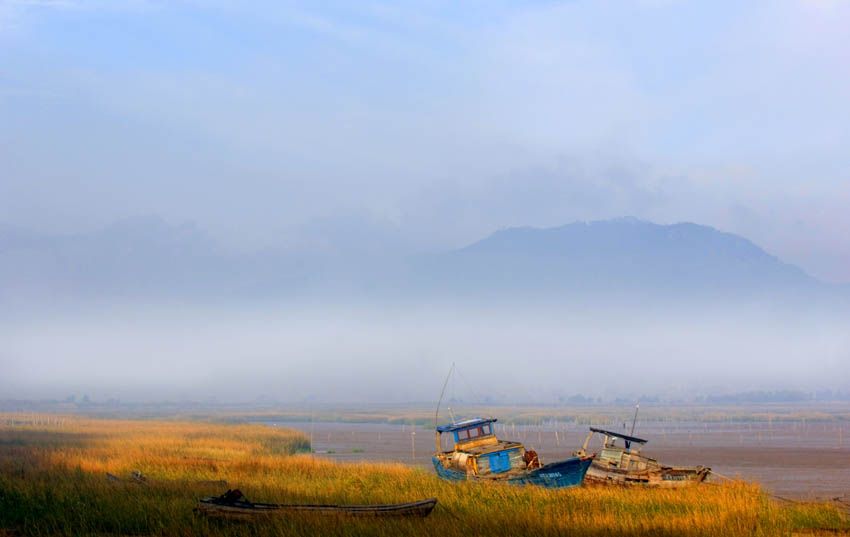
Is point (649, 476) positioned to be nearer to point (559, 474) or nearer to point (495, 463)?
point (559, 474)

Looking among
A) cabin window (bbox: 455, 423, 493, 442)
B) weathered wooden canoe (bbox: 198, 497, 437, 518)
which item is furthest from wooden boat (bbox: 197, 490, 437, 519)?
cabin window (bbox: 455, 423, 493, 442)

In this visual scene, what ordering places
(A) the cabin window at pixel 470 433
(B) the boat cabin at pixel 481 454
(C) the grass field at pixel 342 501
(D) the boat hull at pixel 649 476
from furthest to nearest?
1. (A) the cabin window at pixel 470 433
2. (B) the boat cabin at pixel 481 454
3. (D) the boat hull at pixel 649 476
4. (C) the grass field at pixel 342 501

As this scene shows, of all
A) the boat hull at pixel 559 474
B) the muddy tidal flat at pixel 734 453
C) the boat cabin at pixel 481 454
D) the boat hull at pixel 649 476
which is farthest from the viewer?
the muddy tidal flat at pixel 734 453

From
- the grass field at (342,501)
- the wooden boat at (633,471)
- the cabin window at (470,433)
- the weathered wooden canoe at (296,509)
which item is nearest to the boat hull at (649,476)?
the wooden boat at (633,471)

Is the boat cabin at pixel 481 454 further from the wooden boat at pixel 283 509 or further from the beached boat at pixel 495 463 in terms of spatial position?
the wooden boat at pixel 283 509

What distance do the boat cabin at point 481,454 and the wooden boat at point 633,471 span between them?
291 cm

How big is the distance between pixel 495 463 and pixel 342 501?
33.1 ft

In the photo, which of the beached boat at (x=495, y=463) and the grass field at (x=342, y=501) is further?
the beached boat at (x=495, y=463)

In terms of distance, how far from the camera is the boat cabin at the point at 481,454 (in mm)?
33688

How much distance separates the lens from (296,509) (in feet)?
67.2

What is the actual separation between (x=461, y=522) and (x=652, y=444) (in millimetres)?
51502

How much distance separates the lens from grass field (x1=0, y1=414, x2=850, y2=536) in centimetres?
1986

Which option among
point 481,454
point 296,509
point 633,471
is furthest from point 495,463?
point 296,509

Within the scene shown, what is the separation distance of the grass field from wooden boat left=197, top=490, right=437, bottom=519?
28 cm
